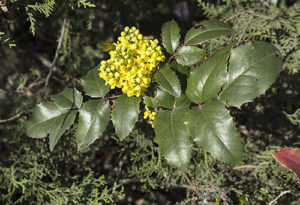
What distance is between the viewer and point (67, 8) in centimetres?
199

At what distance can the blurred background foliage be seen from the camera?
162 centimetres

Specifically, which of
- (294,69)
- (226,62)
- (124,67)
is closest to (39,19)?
(124,67)

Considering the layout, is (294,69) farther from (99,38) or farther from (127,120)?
(99,38)

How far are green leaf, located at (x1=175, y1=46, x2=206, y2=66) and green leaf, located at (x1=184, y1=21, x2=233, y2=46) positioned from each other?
31mm

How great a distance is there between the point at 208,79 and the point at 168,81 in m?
0.17

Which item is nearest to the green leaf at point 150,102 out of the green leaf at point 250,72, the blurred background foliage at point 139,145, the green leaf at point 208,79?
the green leaf at point 208,79

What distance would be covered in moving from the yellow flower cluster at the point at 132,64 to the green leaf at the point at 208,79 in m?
0.17

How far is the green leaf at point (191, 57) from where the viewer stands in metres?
1.26

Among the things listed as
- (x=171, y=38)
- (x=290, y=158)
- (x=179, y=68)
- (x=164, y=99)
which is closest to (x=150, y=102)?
(x=164, y=99)

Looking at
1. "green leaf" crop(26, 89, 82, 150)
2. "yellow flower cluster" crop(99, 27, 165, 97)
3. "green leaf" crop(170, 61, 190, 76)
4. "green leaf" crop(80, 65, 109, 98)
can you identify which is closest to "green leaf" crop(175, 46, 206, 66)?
"green leaf" crop(170, 61, 190, 76)

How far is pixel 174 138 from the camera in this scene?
44.2 inches

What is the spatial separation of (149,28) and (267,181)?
1.65 m

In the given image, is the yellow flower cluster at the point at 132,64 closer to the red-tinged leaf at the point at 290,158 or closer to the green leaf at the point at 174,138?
the green leaf at the point at 174,138

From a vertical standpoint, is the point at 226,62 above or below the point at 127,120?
above
